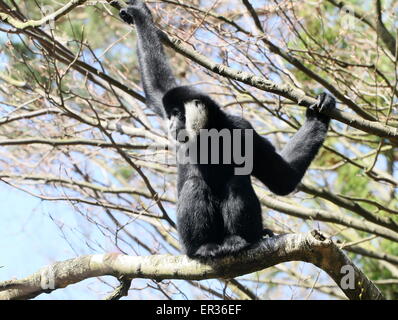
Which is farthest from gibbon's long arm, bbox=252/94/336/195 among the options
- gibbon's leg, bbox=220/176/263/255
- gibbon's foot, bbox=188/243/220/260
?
gibbon's foot, bbox=188/243/220/260

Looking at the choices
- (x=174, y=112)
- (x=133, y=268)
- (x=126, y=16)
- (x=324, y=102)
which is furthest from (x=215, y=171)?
(x=126, y=16)

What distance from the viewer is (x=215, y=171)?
7.45m

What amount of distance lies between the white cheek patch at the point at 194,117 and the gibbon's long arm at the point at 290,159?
2.39ft

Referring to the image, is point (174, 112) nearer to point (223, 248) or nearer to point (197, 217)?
point (197, 217)

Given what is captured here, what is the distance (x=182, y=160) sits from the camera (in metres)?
7.68

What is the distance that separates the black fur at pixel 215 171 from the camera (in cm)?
698

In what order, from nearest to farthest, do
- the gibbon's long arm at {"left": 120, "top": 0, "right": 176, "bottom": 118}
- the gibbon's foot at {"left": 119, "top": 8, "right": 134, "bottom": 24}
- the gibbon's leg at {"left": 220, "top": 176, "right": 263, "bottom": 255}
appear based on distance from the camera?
the gibbon's leg at {"left": 220, "top": 176, "right": 263, "bottom": 255} → the gibbon's foot at {"left": 119, "top": 8, "right": 134, "bottom": 24} → the gibbon's long arm at {"left": 120, "top": 0, "right": 176, "bottom": 118}

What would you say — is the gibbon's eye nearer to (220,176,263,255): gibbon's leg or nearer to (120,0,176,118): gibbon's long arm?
(120,0,176,118): gibbon's long arm

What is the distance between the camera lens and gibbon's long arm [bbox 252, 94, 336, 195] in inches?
295

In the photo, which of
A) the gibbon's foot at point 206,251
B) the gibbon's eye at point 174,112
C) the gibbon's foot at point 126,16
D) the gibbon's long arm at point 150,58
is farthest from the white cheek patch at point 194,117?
the gibbon's foot at point 206,251

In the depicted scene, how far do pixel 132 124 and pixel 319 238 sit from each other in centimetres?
625

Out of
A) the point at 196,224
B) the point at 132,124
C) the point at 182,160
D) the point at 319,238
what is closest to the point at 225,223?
the point at 196,224
